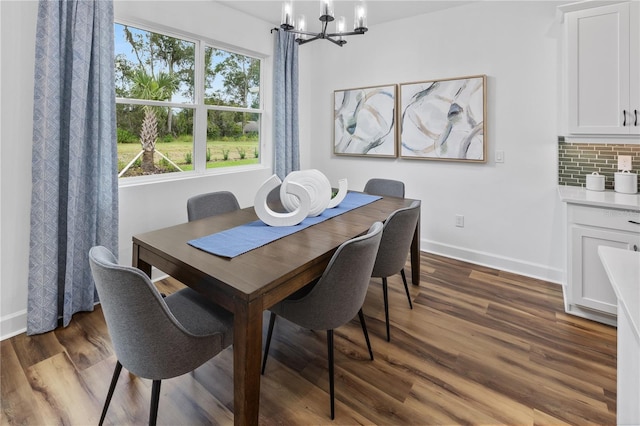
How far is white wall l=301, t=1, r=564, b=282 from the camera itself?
9.70 ft

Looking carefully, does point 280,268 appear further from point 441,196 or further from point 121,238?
point 441,196

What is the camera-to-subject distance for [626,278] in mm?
991

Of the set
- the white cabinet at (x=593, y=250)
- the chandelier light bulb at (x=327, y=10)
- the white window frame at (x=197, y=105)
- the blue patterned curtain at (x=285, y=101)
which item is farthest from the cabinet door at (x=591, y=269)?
the white window frame at (x=197, y=105)

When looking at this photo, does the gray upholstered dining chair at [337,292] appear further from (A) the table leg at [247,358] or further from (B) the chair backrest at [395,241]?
(B) the chair backrest at [395,241]

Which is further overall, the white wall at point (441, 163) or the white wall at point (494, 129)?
the white wall at point (494, 129)

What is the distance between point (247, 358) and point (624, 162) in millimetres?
3183

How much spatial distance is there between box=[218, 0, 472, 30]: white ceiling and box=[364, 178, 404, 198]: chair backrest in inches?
69.5

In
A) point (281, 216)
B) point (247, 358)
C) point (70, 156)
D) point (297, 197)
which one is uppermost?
point (70, 156)

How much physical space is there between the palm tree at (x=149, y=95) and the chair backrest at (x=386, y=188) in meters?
2.08

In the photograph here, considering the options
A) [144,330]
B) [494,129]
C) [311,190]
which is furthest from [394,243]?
[494,129]

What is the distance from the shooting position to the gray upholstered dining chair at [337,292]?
1462 millimetres

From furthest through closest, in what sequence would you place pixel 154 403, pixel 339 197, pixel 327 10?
pixel 339 197, pixel 327 10, pixel 154 403

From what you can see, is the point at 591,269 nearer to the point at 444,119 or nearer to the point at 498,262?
the point at 498,262

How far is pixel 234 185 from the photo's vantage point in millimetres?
3650
